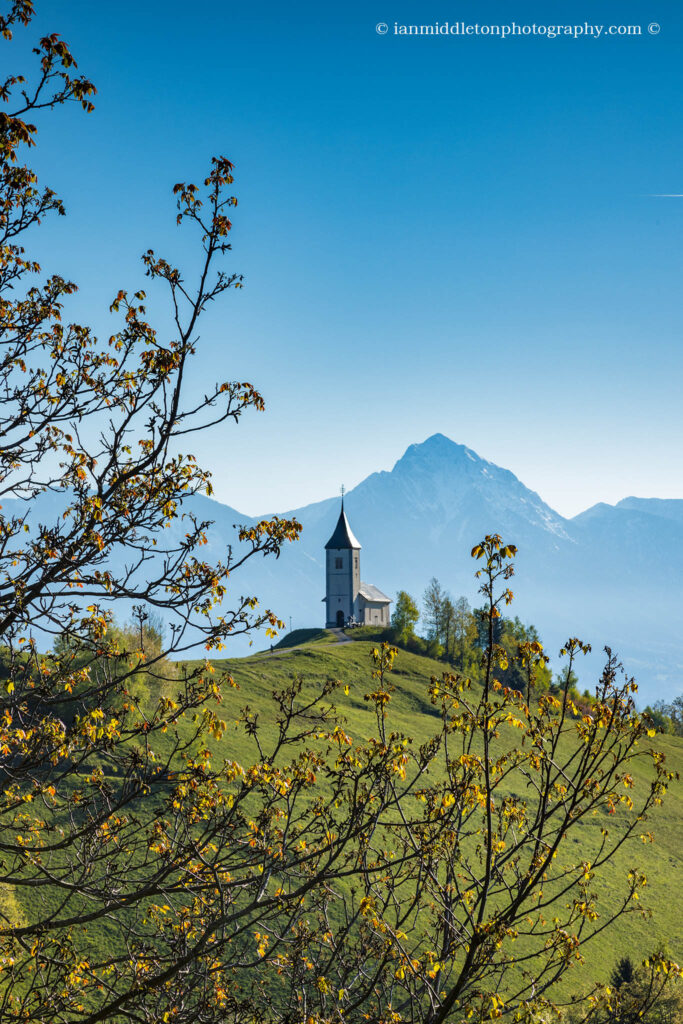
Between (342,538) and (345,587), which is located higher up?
(342,538)

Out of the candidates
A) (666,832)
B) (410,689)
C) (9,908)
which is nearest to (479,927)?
(9,908)

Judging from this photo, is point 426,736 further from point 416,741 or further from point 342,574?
point 342,574

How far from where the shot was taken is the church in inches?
3812

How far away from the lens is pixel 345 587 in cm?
9750

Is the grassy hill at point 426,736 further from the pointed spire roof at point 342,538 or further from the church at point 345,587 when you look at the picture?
the pointed spire roof at point 342,538

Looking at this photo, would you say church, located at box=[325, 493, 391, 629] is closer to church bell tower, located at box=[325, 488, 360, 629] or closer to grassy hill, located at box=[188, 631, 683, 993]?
church bell tower, located at box=[325, 488, 360, 629]

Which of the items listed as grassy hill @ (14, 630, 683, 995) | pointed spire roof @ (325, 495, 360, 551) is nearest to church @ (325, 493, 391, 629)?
pointed spire roof @ (325, 495, 360, 551)

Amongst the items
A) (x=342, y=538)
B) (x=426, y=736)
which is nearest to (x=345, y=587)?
(x=342, y=538)

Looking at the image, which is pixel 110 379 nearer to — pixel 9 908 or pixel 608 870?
pixel 9 908

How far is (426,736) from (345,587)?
45.5m

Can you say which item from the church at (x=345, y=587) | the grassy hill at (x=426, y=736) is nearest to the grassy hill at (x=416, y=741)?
the grassy hill at (x=426, y=736)

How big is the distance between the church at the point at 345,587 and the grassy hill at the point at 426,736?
24.5ft

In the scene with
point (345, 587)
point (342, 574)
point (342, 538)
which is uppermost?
point (342, 538)

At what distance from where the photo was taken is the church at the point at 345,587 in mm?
96812
